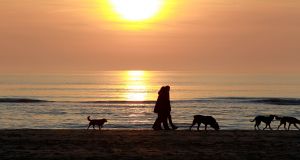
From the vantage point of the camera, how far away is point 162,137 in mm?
17938

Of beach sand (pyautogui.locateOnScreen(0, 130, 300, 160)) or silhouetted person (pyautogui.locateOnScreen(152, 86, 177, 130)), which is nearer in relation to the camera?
beach sand (pyautogui.locateOnScreen(0, 130, 300, 160))

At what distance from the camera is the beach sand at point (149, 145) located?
44.4 feet

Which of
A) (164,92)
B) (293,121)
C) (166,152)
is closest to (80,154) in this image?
(166,152)

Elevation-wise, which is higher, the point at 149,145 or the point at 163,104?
the point at 163,104

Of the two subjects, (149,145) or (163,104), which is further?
(163,104)

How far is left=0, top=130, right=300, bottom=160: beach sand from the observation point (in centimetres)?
1354

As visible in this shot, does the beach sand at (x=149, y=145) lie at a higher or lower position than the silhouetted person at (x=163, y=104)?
lower

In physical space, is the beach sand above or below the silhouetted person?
below

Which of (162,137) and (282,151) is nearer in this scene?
(282,151)

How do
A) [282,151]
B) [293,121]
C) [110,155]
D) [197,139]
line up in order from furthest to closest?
1. [293,121]
2. [197,139]
3. [282,151]
4. [110,155]

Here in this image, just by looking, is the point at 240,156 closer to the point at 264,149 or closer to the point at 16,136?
A: the point at 264,149

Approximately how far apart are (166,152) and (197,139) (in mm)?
3498

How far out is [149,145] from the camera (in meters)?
15.6

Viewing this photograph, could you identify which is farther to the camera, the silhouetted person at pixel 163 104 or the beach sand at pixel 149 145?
the silhouetted person at pixel 163 104
